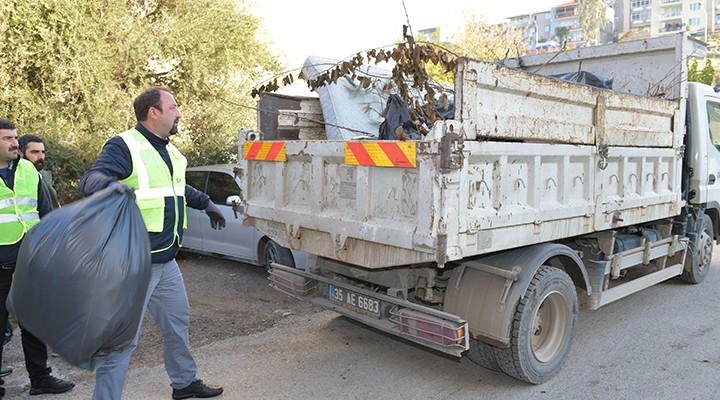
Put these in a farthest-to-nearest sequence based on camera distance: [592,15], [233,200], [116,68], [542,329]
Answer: [592,15], [116,68], [233,200], [542,329]

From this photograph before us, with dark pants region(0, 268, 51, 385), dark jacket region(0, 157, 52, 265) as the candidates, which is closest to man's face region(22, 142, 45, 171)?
dark jacket region(0, 157, 52, 265)

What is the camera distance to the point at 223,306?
584 cm

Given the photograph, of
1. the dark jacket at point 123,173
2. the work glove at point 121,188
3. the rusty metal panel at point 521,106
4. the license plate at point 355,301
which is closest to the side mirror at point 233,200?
the license plate at point 355,301

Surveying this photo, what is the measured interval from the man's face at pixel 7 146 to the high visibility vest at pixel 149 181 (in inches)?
37.2

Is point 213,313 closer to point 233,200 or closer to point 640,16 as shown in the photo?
point 233,200

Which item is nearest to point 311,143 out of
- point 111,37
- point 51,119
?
point 51,119

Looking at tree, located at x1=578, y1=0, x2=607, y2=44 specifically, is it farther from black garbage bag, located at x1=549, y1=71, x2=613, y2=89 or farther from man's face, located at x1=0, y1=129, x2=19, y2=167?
man's face, located at x1=0, y1=129, x2=19, y2=167

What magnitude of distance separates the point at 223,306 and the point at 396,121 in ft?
9.27

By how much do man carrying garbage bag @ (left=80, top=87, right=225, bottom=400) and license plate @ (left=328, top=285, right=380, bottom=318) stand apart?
1018mm

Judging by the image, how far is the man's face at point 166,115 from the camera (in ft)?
10.9

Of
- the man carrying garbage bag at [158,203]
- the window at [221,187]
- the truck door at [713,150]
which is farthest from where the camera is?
the window at [221,187]

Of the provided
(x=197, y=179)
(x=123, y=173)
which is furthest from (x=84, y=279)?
(x=197, y=179)

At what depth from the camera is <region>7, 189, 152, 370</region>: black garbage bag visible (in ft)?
8.52

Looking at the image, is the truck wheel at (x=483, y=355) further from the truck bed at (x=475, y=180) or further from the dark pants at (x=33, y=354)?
the dark pants at (x=33, y=354)
